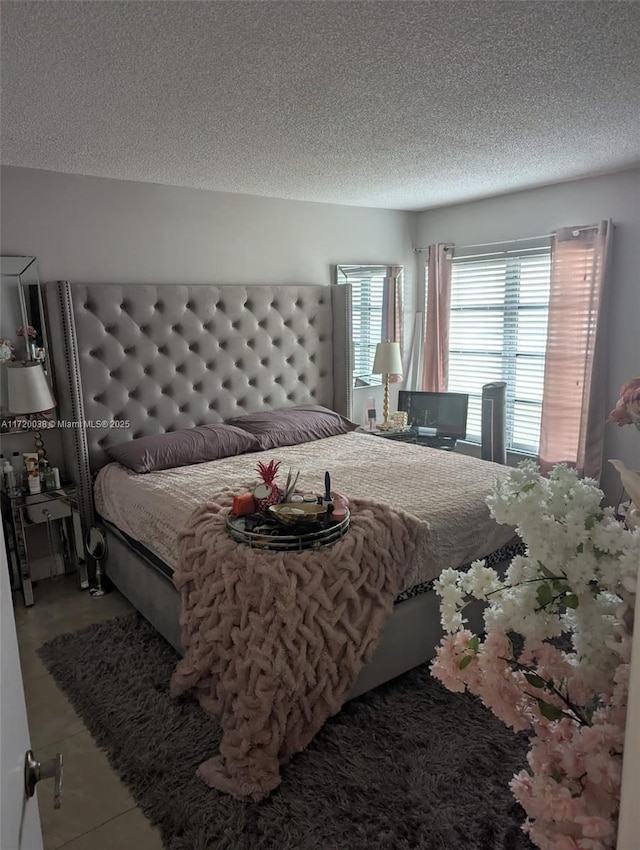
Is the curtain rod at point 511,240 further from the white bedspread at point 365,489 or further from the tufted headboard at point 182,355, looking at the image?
the white bedspread at point 365,489

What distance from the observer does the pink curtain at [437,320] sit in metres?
4.74

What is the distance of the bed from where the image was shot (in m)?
2.47

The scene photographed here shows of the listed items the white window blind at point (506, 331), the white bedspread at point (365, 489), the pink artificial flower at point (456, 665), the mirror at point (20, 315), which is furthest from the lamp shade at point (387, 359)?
the pink artificial flower at point (456, 665)

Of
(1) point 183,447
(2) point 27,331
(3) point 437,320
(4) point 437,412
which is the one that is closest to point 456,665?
(1) point 183,447

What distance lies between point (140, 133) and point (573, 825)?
9.01 ft

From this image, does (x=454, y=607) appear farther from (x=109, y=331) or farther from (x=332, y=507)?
(x=109, y=331)

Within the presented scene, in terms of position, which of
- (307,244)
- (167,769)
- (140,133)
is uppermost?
(140,133)

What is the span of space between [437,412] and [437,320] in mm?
913

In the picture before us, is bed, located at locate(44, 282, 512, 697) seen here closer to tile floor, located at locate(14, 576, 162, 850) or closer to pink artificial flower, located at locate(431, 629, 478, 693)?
tile floor, located at locate(14, 576, 162, 850)

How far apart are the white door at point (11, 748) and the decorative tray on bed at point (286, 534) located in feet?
A: 3.77

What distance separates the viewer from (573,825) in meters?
0.69

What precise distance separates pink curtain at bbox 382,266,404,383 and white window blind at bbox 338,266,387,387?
1.5 inches

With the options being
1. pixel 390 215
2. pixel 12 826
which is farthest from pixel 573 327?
pixel 12 826

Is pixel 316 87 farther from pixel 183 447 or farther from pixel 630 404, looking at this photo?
pixel 183 447
